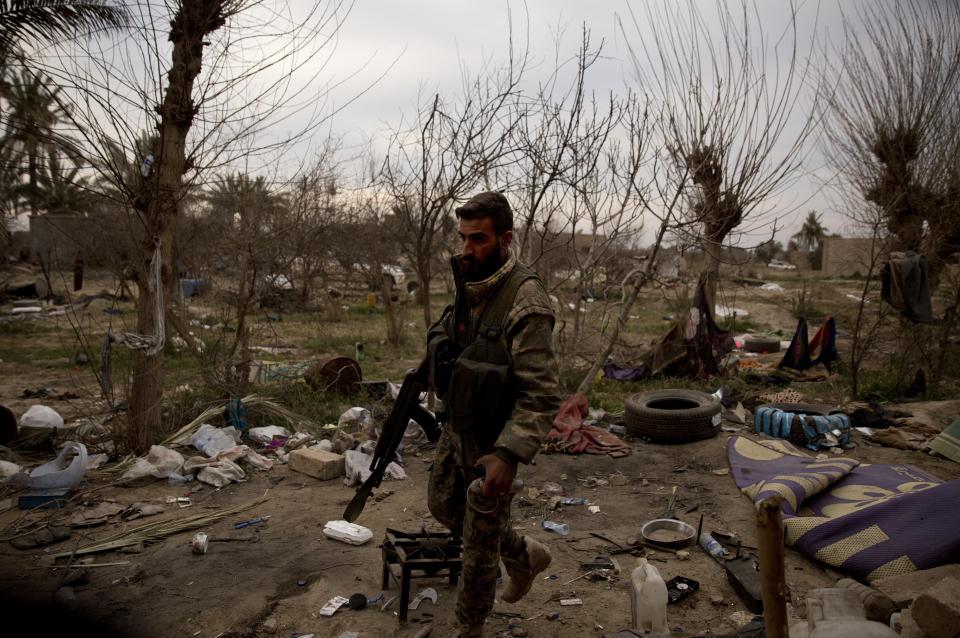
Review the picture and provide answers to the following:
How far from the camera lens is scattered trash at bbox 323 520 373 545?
148 inches

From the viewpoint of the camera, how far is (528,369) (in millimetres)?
2439

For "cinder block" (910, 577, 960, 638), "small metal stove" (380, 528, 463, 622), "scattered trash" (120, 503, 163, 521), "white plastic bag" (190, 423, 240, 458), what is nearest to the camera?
"cinder block" (910, 577, 960, 638)

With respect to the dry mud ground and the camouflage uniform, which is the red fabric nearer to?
the dry mud ground

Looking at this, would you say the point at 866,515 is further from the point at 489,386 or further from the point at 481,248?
the point at 481,248

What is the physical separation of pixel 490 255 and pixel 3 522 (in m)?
3.76

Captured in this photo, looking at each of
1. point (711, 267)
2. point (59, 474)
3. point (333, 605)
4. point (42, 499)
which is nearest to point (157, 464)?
point (59, 474)

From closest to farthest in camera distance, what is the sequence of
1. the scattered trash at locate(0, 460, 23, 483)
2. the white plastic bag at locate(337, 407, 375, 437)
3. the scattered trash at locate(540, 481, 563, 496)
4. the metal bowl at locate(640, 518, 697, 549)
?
the metal bowl at locate(640, 518, 697, 549) → the scattered trash at locate(0, 460, 23, 483) → the scattered trash at locate(540, 481, 563, 496) → the white plastic bag at locate(337, 407, 375, 437)

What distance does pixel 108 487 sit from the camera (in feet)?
15.0

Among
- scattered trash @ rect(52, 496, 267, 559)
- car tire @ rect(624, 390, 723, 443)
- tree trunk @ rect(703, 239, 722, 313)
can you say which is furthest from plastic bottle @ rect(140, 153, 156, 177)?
tree trunk @ rect(703, 239, 722, 313)

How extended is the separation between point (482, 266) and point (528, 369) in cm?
48

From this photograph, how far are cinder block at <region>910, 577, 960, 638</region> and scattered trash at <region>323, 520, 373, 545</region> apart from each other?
8.88 feet

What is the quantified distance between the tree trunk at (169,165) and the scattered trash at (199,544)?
186 cm

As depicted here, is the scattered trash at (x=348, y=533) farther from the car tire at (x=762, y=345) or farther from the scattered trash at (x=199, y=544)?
the car tire at (x=762, y=345)

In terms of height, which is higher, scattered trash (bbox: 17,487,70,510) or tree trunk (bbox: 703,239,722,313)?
tree trunk (bbox: 703,239,722,313)
